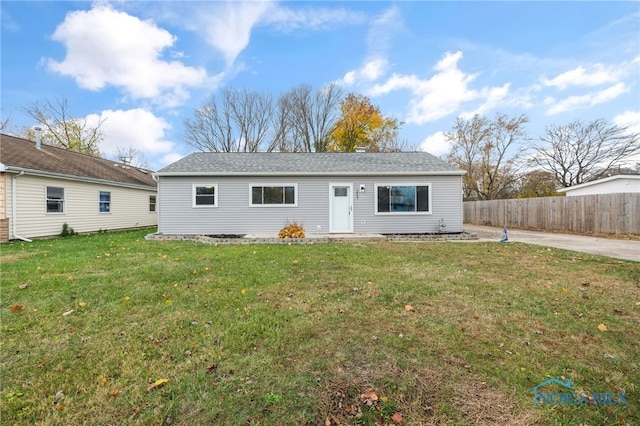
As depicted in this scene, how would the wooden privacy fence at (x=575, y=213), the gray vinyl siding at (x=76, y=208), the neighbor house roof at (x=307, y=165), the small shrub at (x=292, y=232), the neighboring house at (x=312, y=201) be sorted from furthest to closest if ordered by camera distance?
the neighboring house at (x=312, y=201)
the neighbor house roof at (x=307, y=165)
the wooden privacy fence at (x=575, y=213)
the small shrub at (x=292, y=232)
the gray vinyl siding at (x=76, y=208)

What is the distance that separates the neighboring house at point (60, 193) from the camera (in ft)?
33.5

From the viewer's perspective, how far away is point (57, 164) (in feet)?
41.4

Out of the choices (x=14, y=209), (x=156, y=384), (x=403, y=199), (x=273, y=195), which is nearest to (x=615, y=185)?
(x=403, y=199)

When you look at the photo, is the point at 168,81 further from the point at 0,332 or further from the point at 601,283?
the point at 601,283

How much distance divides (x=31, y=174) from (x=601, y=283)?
55.0 ft

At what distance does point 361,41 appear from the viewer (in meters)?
14.9

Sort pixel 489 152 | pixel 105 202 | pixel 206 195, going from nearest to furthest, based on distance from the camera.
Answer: pixel 206 195 < pixel 105 202 < pixel 489 152

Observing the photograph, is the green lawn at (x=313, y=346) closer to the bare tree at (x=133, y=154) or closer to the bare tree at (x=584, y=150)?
the bare tree at (x=584, y=150)

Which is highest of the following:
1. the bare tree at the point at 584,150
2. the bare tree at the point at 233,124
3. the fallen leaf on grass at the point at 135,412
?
the bare tree at the point at 233,124

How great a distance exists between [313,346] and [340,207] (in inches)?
364

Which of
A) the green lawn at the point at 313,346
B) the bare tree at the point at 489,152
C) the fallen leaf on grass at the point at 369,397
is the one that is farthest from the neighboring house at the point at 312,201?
the bare tree at the point at 489,152

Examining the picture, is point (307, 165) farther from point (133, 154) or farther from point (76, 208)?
point (133, 154)

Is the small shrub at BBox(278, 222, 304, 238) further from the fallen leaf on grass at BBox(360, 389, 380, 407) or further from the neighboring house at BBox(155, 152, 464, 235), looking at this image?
the fallen leaf on grass at BBox(360, 389, 380, 407)

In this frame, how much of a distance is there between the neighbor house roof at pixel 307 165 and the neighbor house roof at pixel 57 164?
4405mm
